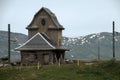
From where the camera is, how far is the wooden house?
7569cm

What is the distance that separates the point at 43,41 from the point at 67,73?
24.7 m

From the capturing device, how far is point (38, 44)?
7644cm

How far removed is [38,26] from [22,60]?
355 inches

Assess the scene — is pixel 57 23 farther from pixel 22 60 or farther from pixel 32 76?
pixel 32 76

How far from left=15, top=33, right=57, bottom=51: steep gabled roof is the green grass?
Answer: 59.2 ft

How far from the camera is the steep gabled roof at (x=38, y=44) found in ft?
248

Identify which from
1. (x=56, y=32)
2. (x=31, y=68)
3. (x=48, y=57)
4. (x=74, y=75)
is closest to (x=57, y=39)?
(x=56, y=32)

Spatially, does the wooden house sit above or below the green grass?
above

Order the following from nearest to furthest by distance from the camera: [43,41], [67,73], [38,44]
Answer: [67,73] → [38,44] → [43,41]

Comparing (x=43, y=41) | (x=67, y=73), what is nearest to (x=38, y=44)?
(x=43, y=41)

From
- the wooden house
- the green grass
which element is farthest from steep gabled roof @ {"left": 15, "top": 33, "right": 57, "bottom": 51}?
the green grass

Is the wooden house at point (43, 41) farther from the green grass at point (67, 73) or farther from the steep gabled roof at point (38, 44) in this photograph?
the green grass at point (67, 73)

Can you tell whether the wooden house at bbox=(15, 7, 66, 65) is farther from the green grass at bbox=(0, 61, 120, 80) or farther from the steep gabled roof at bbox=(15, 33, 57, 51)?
the green grass at bbox=(0, 61, 120, 80)

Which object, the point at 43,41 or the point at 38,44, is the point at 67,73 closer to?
the point at 38,44
